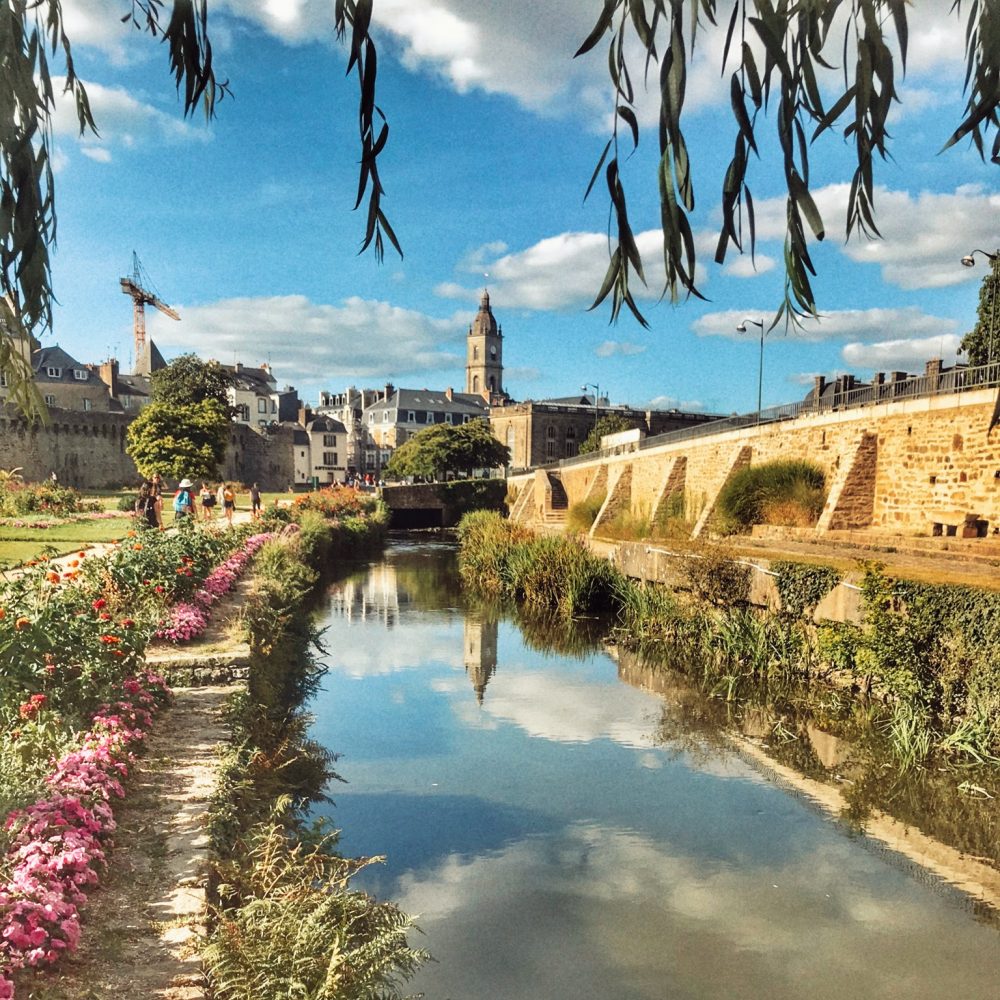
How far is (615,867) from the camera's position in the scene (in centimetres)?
558

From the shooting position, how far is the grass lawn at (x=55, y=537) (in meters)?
13.5

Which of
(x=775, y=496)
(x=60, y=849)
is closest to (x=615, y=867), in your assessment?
(x=60, y=849)

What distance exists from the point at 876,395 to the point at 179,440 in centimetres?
3081

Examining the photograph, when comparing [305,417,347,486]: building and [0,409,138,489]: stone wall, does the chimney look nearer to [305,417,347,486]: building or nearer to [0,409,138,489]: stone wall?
[0,409,138,489]: stone wall

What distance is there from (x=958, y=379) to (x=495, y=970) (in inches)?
568

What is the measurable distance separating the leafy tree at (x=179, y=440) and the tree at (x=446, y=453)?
22658 millimetres

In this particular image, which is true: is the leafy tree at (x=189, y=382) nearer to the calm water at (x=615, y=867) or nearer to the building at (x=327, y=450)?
the building at (x=327, y=450)

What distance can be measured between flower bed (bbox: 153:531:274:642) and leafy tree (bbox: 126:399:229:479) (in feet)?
78.2

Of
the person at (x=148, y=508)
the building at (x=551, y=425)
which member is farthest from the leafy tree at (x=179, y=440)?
the building at (x=551, y=425)

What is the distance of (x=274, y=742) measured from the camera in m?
6.88

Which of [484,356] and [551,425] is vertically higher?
[484,356]

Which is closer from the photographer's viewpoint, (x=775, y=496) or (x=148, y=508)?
(x=148, y=508)

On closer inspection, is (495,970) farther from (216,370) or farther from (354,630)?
(216,370)

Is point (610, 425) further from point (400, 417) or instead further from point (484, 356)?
point (484, 356)
